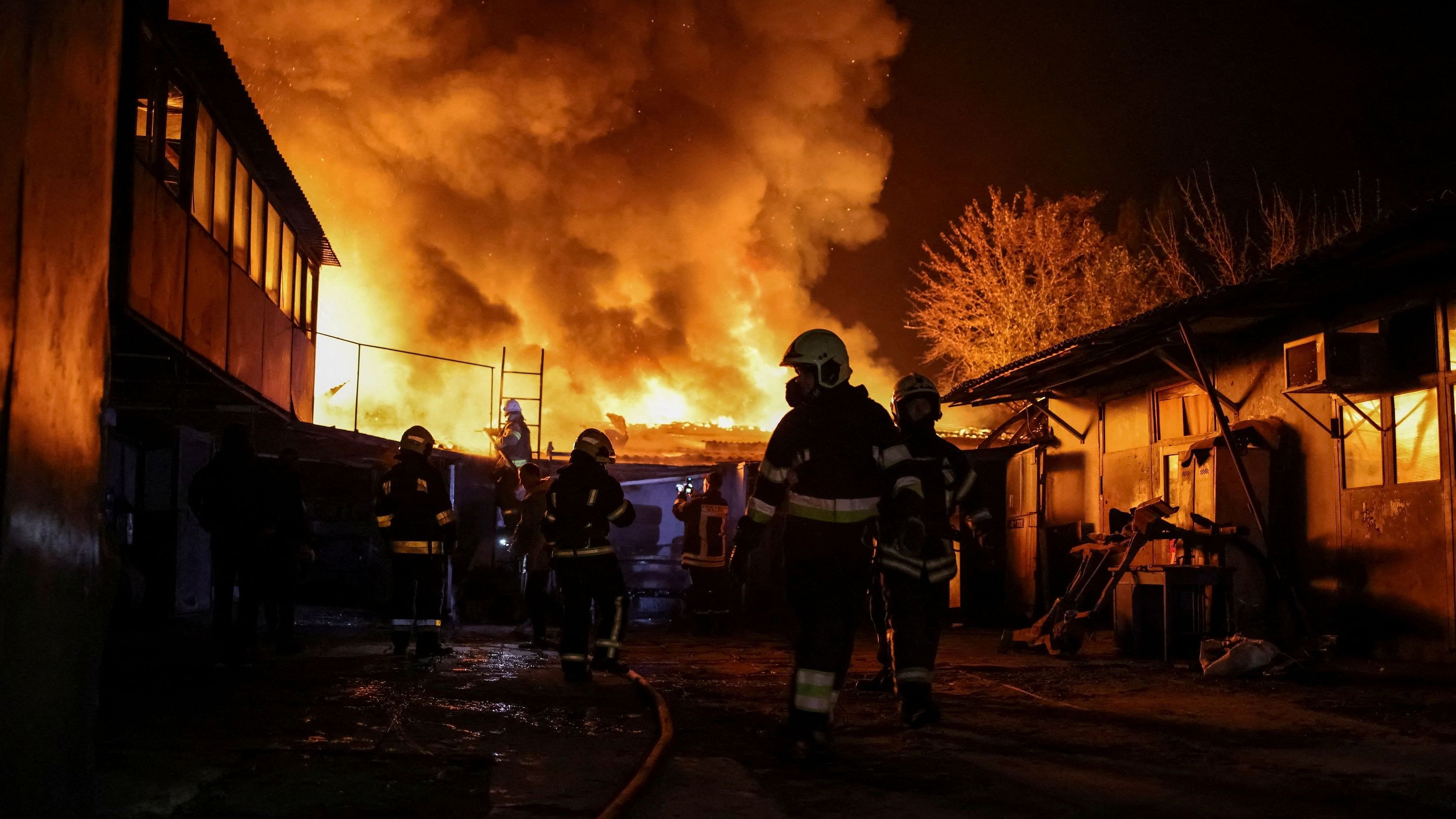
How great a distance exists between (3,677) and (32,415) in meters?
0.60

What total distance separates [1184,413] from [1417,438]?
325 centimetres

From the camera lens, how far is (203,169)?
13672mm

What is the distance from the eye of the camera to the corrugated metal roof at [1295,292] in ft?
28.3

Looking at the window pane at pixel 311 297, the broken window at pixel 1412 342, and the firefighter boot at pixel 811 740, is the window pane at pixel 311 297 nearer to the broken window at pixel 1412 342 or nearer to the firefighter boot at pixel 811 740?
the broken window at pixel 1412 342

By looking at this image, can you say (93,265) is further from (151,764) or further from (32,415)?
(151,764)

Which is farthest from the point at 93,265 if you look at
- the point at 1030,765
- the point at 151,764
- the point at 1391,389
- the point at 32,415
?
the point at 1391,389

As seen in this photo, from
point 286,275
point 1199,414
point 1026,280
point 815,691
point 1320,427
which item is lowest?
point 815,691

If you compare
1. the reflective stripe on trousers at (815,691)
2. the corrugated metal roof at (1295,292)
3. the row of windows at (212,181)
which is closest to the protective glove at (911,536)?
the reflective stripe on trousers at (815,691)

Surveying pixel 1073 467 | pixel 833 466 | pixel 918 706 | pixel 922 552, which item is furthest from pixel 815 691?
pixel 1073 467

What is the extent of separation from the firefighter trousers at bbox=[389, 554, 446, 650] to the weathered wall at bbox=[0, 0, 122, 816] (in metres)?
5.85

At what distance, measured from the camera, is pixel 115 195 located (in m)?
→ 10.6

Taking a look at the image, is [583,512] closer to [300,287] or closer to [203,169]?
[203,169]

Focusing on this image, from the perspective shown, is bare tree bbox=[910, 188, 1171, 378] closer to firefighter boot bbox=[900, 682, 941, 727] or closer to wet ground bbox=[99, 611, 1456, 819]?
wet ground bbox=[99, 611, 1456, 819]

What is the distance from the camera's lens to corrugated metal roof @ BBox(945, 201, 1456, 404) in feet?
28.3
